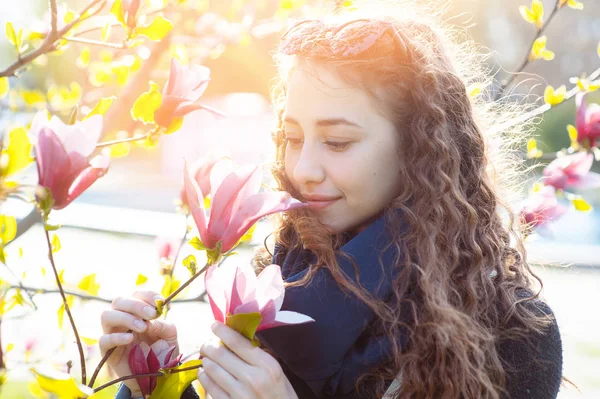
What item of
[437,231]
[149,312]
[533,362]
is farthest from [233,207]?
[533,362]

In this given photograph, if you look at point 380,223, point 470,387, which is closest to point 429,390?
point 470,387

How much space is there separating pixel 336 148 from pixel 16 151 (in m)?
0.59

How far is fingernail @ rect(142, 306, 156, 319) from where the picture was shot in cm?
95

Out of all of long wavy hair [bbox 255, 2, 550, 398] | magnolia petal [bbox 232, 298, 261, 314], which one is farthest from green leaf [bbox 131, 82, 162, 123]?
magnolia petal [bbox 232, 298, 261, 314]

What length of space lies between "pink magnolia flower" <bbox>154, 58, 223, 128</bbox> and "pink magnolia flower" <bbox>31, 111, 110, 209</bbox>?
0.31 meters

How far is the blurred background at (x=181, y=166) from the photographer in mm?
1786

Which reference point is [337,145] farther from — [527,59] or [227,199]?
[527,59]

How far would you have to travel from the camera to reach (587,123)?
1.65m

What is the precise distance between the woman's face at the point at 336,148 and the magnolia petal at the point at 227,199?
362 mm

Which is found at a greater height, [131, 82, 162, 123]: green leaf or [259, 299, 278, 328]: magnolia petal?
[131, 82, 162, 123]: green leaf

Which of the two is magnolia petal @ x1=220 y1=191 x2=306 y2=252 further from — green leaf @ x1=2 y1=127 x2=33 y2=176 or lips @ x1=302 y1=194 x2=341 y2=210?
lips @ x1=302 y1=194 x2=341 y2=210

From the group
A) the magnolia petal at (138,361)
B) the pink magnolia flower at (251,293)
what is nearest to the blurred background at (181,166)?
the magnolia petal at (138,361)

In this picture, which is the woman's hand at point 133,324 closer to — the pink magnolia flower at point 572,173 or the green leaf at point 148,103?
the green leaf at point 148,103

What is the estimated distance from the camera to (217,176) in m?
0.87
